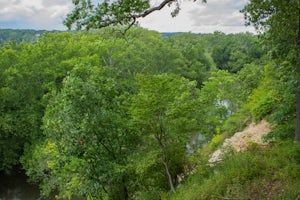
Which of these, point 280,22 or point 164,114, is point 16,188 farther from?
point 280,22

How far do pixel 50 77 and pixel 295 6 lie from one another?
62.0ft

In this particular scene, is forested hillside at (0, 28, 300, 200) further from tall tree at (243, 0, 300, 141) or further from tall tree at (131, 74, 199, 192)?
tall tree at (243, 0, 300, 141)

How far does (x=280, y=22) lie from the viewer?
6.38 metres

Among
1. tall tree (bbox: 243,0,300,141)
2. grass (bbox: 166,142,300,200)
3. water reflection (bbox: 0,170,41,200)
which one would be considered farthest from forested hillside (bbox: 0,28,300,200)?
water reflection (bbox: 0,170,41,200)

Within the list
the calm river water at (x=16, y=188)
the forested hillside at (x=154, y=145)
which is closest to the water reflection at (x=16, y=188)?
the calm river water at (x=16, y=188)

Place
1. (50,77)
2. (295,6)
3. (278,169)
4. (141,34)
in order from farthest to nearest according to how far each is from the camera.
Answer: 1. (141,34)
2. (50,77)
3. (278,169)
4. (295,6)

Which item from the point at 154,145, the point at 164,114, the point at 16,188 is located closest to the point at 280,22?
the point at 164,114

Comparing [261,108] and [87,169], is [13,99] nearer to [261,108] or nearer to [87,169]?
[87,169]

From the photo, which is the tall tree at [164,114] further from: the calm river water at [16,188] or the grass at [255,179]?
the calm river water at [16,188]

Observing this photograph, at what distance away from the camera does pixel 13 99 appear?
20406 mm

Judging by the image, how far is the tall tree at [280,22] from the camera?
6047 millimetres

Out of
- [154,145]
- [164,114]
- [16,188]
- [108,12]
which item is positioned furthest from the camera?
[16,188]

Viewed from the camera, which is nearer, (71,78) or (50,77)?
(71,78)

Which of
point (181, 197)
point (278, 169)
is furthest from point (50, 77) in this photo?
point (278, 169)
